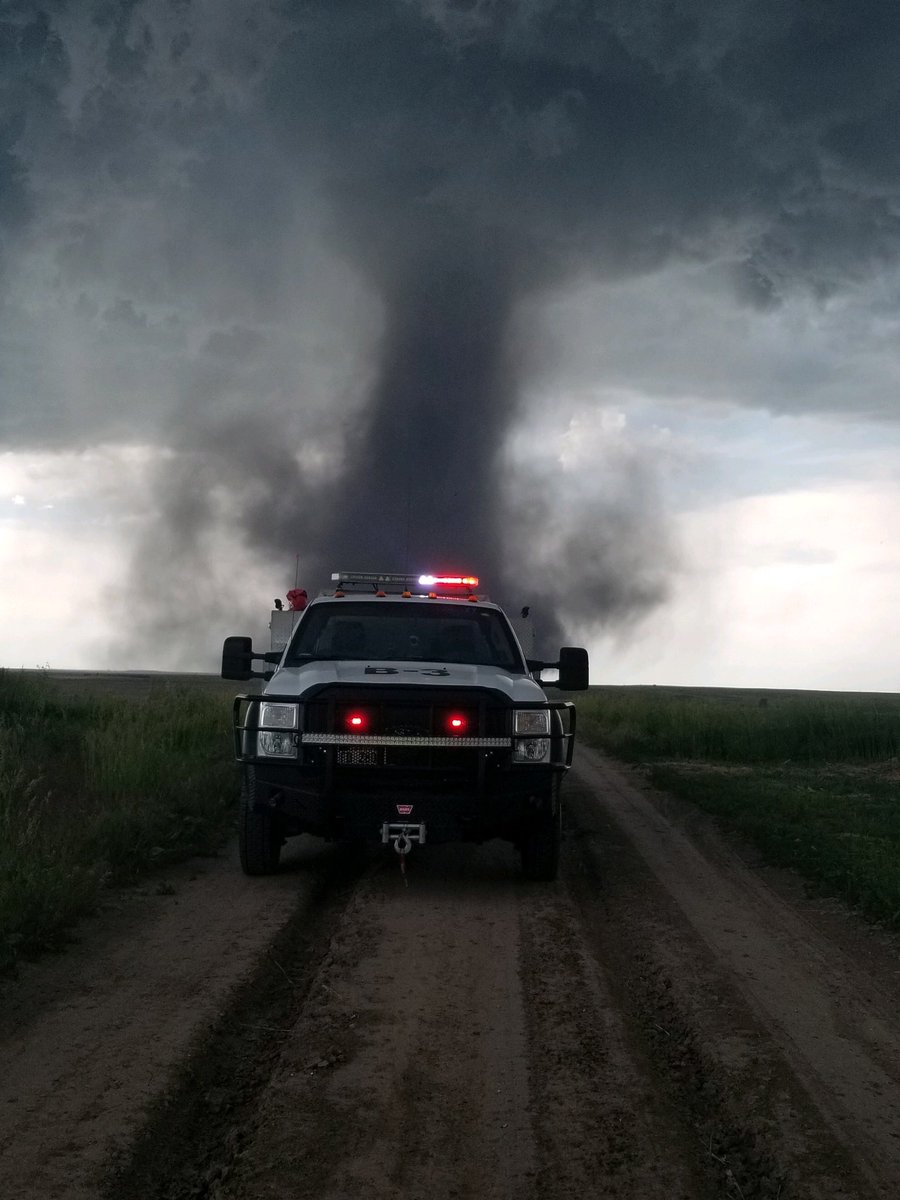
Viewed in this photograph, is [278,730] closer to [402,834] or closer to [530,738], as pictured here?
[402,834]

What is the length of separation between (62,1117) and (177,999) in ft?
4.82

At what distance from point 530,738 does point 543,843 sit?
870mm

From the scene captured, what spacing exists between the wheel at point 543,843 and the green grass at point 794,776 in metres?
2.12

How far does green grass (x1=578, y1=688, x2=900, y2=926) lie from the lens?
9625mm

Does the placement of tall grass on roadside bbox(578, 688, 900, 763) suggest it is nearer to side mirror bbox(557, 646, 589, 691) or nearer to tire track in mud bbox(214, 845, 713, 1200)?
side mirror bbox(557, 646, 589, 691)

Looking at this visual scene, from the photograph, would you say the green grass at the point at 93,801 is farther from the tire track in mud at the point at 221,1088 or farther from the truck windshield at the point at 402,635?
the truck windshield at the point at 402,635

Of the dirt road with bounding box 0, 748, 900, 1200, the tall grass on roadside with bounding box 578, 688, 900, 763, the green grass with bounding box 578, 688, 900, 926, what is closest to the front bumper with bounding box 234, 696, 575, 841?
the dirt road with bounding box 0, 748, 900, 1200

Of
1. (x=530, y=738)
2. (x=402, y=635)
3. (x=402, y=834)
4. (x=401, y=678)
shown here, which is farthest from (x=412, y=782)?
(x=402, y=635)

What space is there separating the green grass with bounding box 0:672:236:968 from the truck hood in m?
1.85

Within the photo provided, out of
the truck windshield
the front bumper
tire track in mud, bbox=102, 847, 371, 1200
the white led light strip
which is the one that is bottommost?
tire track in mud, bbox=102, 847, 371, 1200

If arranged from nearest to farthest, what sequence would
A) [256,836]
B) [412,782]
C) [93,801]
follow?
[412,782] < [256,836] < [93,801]

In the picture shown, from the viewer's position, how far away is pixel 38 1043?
16.8 feet

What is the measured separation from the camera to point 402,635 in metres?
10.2

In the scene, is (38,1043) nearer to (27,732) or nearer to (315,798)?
(315,798)
